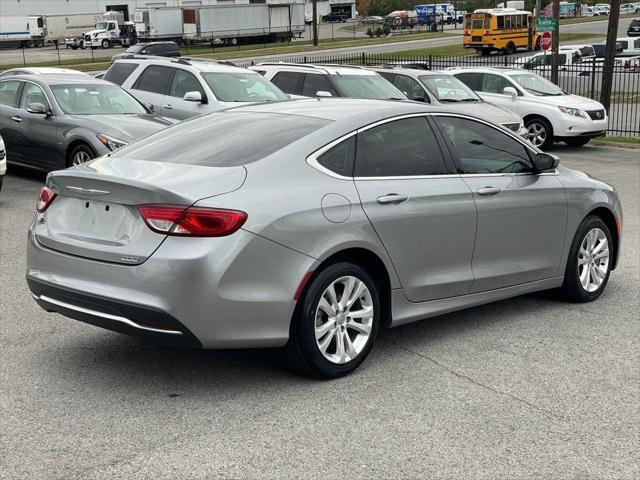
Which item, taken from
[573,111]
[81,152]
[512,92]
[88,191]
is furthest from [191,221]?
[573,111]

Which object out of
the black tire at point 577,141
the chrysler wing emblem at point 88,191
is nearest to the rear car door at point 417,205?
the chrysler wing emblem at point 88,191

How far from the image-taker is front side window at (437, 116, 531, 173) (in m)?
6.22

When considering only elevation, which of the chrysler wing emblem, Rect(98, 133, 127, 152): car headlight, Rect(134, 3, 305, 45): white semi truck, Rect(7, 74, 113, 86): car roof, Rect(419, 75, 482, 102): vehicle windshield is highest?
Rect(134, 3, 305, 45): white semi truck

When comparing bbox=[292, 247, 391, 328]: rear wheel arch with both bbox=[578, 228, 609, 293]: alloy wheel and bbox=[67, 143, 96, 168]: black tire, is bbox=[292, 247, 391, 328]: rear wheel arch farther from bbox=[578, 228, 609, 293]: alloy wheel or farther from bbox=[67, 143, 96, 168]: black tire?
bbox=[67, 143, 96, 168]: black tire

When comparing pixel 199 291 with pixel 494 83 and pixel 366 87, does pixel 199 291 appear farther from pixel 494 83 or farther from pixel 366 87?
pixel 494 83

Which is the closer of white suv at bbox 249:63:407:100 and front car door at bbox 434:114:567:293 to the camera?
front car door at bbox 434:114:567:293

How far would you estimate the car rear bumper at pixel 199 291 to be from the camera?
4723 millimetres

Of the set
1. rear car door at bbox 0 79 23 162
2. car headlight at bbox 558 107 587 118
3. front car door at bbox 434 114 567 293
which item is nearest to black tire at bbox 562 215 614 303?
front car door at bbox 434 114 567 293

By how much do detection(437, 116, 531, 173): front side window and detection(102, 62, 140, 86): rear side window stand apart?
11.0 m

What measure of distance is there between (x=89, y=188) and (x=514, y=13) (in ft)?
180

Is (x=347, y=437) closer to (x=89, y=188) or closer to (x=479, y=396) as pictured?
(x=479, y=396)

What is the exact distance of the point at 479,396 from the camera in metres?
5.16

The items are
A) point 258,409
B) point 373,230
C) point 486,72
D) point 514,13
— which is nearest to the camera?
point 258,409

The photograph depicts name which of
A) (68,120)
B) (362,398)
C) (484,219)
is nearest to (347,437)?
(362,398)
